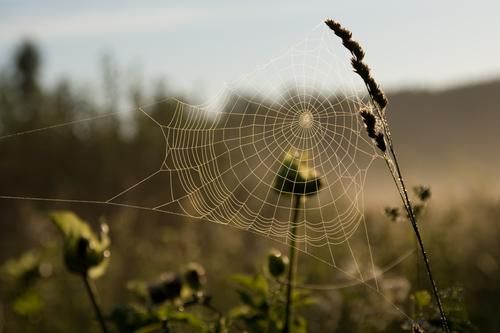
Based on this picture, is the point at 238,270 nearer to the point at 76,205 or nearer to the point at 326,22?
the point at 326,22

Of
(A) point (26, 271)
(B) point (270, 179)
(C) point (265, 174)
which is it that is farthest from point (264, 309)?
(B) point (270, 179)

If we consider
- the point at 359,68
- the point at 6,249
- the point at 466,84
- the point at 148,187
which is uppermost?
the point at 466,84

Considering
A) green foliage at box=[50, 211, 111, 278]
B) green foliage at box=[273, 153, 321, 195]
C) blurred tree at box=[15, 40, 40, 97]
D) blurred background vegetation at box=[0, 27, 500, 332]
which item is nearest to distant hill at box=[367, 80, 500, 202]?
blurred background vegetation at box=[0, 27, 500, 332]

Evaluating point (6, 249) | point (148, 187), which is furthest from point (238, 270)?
point (148, 187)

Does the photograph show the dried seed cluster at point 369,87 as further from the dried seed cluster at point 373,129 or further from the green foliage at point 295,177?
the green foliage at point 295,177

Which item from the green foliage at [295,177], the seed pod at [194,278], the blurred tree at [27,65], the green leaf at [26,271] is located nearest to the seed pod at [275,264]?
the green foliage at [295,177]
